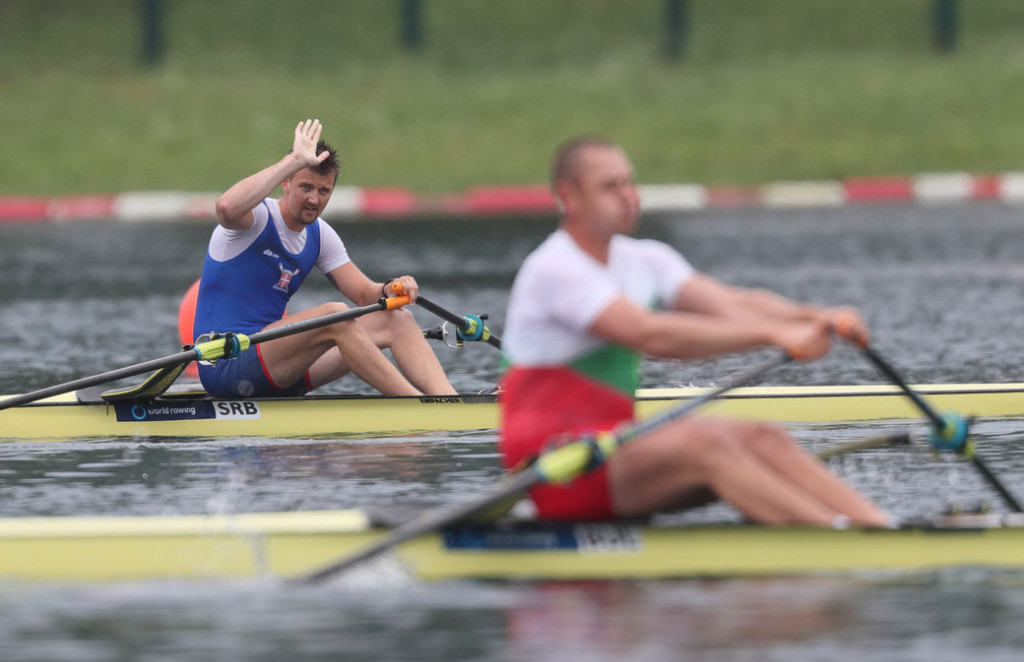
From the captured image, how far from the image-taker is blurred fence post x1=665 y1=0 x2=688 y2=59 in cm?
3047

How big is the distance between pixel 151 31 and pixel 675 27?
26.1ft

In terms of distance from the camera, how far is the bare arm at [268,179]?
31.0 ft

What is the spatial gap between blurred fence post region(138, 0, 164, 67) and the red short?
2473 cm

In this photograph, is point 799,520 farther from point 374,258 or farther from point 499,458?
point 374,258

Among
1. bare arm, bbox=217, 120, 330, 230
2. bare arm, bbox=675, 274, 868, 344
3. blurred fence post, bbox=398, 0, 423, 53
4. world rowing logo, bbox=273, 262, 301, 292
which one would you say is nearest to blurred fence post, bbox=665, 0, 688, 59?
blurred fence post, bbox=398, 0, 423, 53

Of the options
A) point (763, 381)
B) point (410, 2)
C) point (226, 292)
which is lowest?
point (763, 381)

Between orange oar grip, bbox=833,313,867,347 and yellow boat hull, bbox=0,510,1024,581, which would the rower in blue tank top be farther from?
orange oar grip, bbox=833,313,867,347

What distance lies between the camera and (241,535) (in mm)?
6934

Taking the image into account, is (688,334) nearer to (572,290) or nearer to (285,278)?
(572,290)

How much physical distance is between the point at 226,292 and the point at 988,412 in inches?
153

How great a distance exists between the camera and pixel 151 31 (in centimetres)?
3055

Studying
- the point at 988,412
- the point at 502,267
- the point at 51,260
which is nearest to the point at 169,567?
the point at 988,412

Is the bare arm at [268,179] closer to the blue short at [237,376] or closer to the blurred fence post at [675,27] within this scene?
the blue short at [237,376]

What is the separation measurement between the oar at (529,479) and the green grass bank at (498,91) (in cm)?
1921
